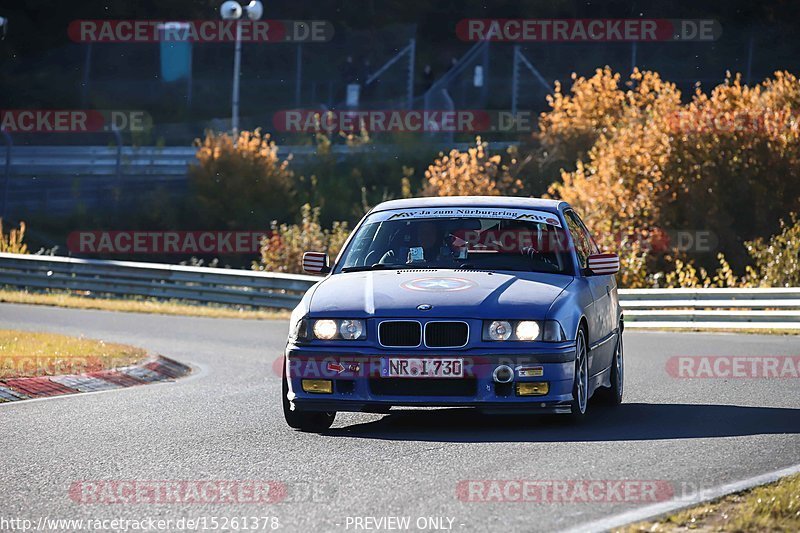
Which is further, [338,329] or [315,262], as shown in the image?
[315,262]

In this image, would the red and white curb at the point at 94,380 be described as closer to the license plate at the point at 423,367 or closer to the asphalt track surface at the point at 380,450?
the asphalt track surface at the point at 380,450

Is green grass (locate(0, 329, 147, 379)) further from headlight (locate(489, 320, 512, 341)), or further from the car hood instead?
headlight (locate(489, 320, 512, 341))

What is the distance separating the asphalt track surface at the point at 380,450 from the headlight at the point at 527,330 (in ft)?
2.11

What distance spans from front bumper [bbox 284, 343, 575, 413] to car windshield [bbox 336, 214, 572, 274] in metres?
→ 1.23

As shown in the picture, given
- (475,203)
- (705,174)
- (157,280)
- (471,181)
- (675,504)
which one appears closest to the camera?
(675,504)

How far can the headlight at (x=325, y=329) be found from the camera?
32.0ft

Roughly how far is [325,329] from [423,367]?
2.34 feet

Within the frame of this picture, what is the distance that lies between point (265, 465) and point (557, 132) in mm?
42608

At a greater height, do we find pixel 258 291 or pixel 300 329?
pixel 300 329

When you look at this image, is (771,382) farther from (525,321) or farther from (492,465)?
(492,465)

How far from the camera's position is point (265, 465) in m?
8.38

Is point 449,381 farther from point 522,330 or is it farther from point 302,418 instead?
point 302,418

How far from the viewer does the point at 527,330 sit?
9.59 m

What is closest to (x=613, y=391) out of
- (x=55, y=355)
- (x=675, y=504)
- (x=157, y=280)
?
(x=675, y=504)
